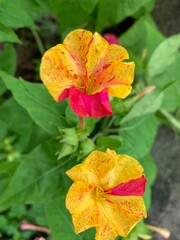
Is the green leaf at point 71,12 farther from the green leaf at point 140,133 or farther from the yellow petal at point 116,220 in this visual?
the yellow petal at point 116,220

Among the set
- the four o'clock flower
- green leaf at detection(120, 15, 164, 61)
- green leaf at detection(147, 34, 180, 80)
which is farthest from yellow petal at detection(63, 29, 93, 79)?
green leaf at detection(120, 15, 164, 61)

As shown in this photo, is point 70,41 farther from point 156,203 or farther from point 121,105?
point 156,203

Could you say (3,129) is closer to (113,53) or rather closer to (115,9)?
(115,9)

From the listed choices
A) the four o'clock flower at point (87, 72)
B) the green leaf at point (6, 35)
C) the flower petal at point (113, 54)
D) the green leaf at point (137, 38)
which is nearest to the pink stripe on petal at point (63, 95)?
the four o'clock flower at point (87, 72)

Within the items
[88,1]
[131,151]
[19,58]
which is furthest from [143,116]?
[19,58]

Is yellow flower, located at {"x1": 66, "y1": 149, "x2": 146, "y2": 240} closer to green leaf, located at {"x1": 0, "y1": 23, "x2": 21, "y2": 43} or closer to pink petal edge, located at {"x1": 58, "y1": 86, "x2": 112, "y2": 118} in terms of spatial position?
pink petal edge, located at {"x1": 58, "y1": 86, "x2": 112, "y2": 118}

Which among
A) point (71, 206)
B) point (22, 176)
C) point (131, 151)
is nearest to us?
point (71, 206)
